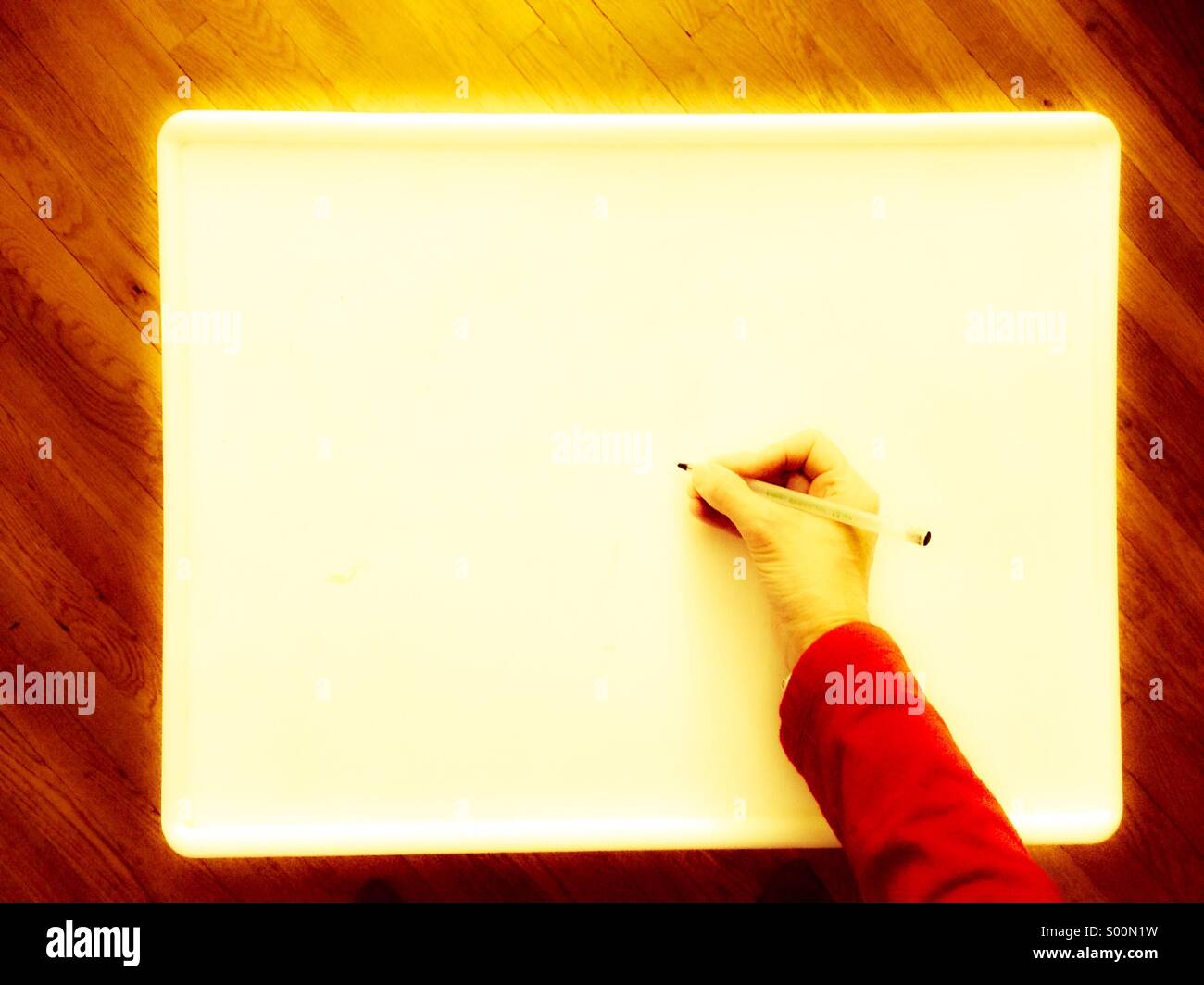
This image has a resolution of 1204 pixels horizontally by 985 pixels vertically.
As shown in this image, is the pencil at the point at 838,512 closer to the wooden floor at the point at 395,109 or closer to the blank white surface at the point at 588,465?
the blank white surface at the point at 588,465

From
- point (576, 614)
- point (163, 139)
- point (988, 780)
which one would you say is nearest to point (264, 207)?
point (163, 139)

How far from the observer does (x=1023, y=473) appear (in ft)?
2.19

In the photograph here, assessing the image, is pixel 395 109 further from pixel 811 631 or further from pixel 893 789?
pixel 893 789

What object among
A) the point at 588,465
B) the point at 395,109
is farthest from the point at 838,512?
the point at 395,109

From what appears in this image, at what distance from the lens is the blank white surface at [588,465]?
25.7 inches

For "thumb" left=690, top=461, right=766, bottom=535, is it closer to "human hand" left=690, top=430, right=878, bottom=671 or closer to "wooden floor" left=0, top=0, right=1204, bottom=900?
"human hand" left=690, top=430, right=878, bottom=671

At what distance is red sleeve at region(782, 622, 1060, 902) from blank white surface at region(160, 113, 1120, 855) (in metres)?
0.05

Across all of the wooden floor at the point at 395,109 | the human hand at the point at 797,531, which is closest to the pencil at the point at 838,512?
the human hand at the point at 797,531

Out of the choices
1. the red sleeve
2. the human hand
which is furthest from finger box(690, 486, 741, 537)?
the red sleeve

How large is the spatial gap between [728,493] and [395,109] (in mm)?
618

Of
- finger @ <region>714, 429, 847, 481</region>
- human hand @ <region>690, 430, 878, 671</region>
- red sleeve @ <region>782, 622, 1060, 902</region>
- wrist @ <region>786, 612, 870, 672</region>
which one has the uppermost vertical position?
finger @ <region>714, 429, 847, 481</region>

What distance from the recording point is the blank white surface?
652mm

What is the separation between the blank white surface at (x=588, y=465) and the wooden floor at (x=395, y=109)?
0.30 metres
